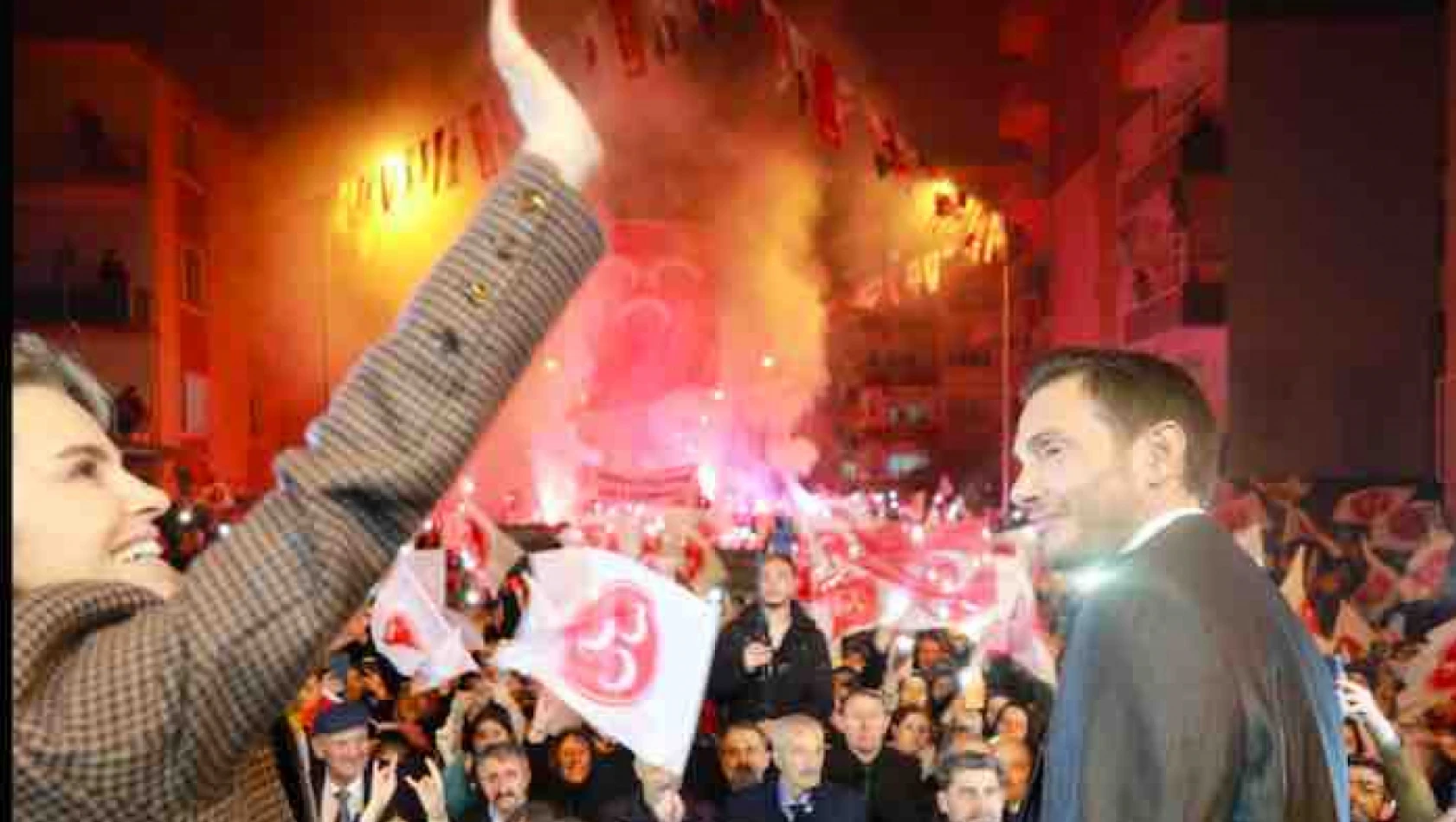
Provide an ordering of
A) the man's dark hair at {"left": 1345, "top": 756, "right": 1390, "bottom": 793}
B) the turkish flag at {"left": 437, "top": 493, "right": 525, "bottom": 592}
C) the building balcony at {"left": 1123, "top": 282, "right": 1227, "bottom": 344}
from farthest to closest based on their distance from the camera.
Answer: the building balcony at {"left": 1123, "top": 282, "right": 1227, "bottom": 344}
the turkish flag at {"left": 437, "top": 493, "right": 525, "bottom": 592}
the man's dark hair at {"left": 1345, "top": 756, "right": 1390, "bottom": 793}

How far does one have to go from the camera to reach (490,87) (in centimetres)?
3134

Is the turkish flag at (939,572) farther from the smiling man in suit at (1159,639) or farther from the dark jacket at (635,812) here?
the smiling man in suit at (1159,639)

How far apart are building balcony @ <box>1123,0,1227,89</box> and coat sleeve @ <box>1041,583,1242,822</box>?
2212 centimetres

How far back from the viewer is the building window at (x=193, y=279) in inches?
1185

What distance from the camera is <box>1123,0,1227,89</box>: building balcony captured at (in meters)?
22.8

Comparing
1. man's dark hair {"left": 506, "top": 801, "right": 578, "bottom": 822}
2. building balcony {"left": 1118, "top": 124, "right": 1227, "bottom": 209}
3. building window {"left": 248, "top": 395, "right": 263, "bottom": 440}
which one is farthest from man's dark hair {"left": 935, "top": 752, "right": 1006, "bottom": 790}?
building window {"left": 248, "top": 395, "right": 263, "bottom": 440}

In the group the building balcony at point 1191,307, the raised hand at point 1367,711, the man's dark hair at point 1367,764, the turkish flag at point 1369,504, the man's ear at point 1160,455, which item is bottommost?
the man's dark hair at point 1367,764

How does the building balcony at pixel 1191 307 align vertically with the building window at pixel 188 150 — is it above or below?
below

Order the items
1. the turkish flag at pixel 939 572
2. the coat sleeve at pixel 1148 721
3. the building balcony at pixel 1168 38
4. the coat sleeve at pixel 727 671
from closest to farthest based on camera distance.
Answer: the coat sleeve at pixel 1148 721 < the coat sleeve at pixel 727 671 < the turkish flag at pixel 939 572 < the building balcony at pixel 1168 38

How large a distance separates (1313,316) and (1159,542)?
70.5ft

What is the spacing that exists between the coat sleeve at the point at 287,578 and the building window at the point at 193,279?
3031 centimetres

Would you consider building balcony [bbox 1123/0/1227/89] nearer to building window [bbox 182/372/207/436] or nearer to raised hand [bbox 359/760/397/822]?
raised hand [bbox 359/760/397/822]

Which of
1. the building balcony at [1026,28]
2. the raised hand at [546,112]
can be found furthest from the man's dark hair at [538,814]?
the building balcony at [1026,28]

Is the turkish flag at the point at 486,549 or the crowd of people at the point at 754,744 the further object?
the turkish flag at the point at 486,549
